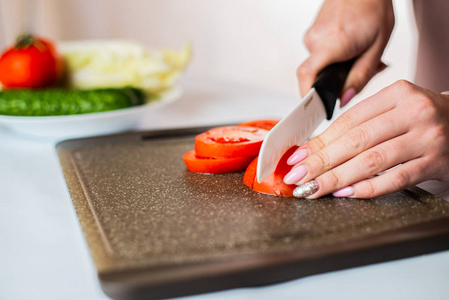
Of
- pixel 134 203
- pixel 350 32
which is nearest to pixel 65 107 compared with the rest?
pixel 134 203

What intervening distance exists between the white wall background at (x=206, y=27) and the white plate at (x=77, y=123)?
3132 millimetres

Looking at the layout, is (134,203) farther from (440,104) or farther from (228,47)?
(228,47)

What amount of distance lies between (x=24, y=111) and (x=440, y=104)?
4.10 ft

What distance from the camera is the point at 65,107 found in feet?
5.34

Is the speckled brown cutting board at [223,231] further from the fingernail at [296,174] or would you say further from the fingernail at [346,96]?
the fingernail at [346,96]

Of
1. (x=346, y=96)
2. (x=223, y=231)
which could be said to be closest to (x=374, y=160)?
(x=223, y=231)

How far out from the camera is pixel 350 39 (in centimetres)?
136

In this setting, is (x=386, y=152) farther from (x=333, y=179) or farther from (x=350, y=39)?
(x=350, y=39)

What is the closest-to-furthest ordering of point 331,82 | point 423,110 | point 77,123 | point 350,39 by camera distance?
point 423,110 < point 331,82 < point 350,39 < point 77,123

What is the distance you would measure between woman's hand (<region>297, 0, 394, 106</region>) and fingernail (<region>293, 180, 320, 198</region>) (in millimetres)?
470

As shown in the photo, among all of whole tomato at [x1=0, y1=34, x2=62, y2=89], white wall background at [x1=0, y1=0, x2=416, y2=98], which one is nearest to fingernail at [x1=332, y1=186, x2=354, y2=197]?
whole tomato at [x1=0, y1=34, x2=62, y2=89]

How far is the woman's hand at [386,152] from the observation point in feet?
3.01

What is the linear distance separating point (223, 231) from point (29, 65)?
140 cm

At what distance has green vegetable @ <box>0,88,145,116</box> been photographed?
1.60m
